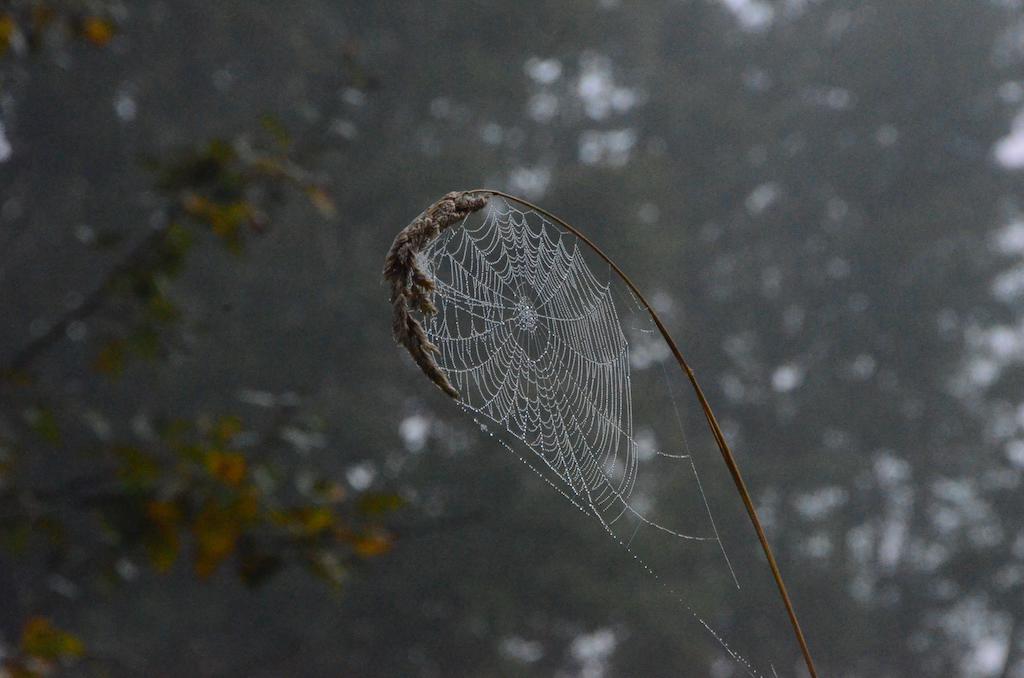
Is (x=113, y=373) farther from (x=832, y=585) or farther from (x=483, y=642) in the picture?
(x=832, y=585)

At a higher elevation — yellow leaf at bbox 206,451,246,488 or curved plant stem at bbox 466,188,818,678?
yellow leaf at bbox 206,451,246,488

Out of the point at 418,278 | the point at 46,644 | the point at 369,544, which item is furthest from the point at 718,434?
the point at 46,644

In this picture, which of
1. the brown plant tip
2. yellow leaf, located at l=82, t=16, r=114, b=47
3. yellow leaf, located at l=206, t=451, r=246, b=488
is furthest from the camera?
yellow leaf, located at l=82, t=16, r=114, b=47

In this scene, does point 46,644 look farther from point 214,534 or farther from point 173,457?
point 173,457

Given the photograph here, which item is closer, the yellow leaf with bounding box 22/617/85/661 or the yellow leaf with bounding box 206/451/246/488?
the yellow leaf with bounding box 22/617/85/661

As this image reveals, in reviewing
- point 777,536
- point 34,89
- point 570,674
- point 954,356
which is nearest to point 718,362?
point 777,536

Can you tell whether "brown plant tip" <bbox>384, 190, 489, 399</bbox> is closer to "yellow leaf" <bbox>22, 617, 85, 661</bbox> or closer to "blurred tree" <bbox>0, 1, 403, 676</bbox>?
"blurred tree" <bbox>0, 1, 403, 676</bbox>

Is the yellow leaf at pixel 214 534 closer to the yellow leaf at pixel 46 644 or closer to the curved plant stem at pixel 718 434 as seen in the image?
the yellow leaf at pixel 46 644

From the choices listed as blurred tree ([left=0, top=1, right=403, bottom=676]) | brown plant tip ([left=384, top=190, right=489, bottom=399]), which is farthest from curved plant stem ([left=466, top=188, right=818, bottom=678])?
blurred tree ([left=0, top=1, right=403, bottom=676])
